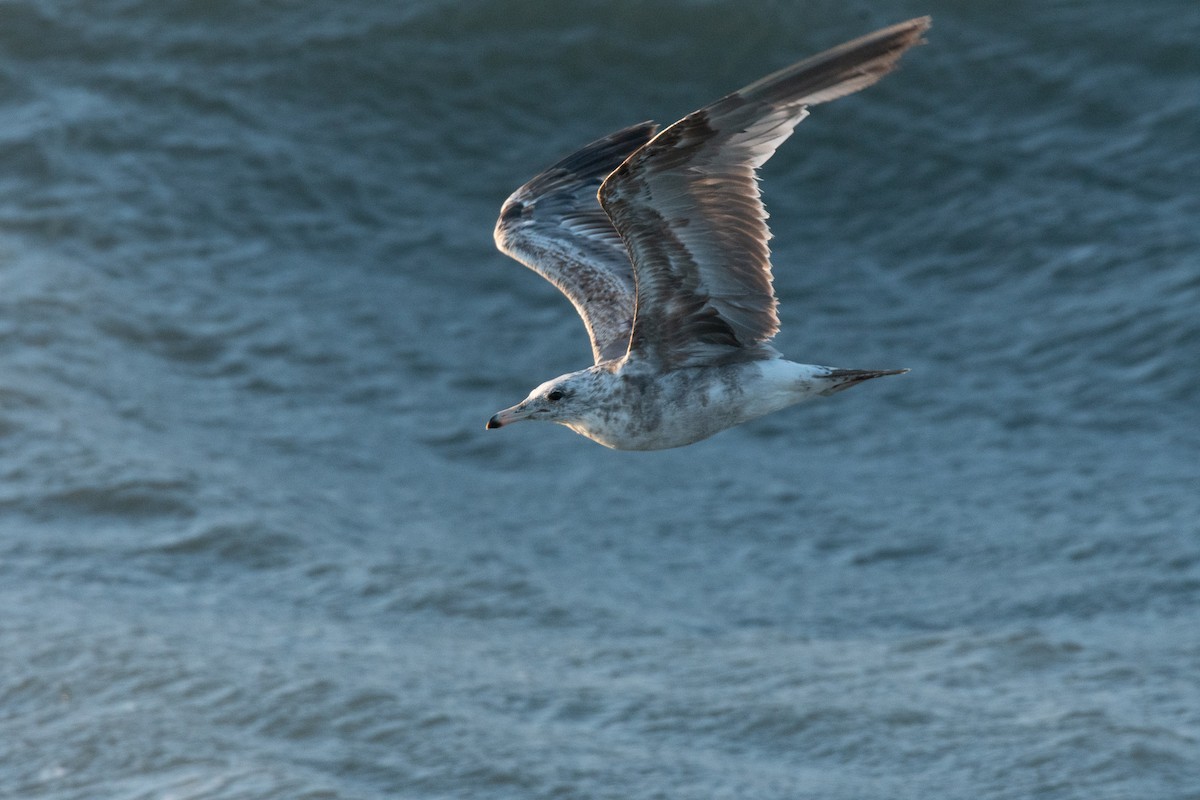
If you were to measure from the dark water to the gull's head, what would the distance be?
3.16 m

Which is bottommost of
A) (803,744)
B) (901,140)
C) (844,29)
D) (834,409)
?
(803,744)

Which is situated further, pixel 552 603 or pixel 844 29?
pixel 844 29

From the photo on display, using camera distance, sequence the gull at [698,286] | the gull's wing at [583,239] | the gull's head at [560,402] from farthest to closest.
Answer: the gull's wing at [583,239], the gull's head at [560,402], the gull at [698,286]

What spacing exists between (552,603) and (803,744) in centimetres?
252

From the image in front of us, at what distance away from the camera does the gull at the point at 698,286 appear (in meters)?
5.45

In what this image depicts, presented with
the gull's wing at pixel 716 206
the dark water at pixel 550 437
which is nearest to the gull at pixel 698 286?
the gull's wing at pixel 716 206

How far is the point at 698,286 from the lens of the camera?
6215 millimetres

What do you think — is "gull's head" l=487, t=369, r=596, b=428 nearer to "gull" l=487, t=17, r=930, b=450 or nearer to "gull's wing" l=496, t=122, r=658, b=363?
"gull" l=487, t=17, r=930, b=450

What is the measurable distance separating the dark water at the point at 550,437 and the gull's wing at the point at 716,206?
12.0 ft

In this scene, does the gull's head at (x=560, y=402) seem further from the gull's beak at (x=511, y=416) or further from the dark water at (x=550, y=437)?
the dark water at (x=550, y=437)

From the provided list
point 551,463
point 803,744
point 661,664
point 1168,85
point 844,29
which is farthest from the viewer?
point 844,29

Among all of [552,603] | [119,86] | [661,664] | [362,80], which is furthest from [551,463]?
[119,86]

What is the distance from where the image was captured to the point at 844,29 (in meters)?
15.4

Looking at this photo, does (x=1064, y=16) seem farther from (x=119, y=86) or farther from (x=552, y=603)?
(x=119, y=86)
